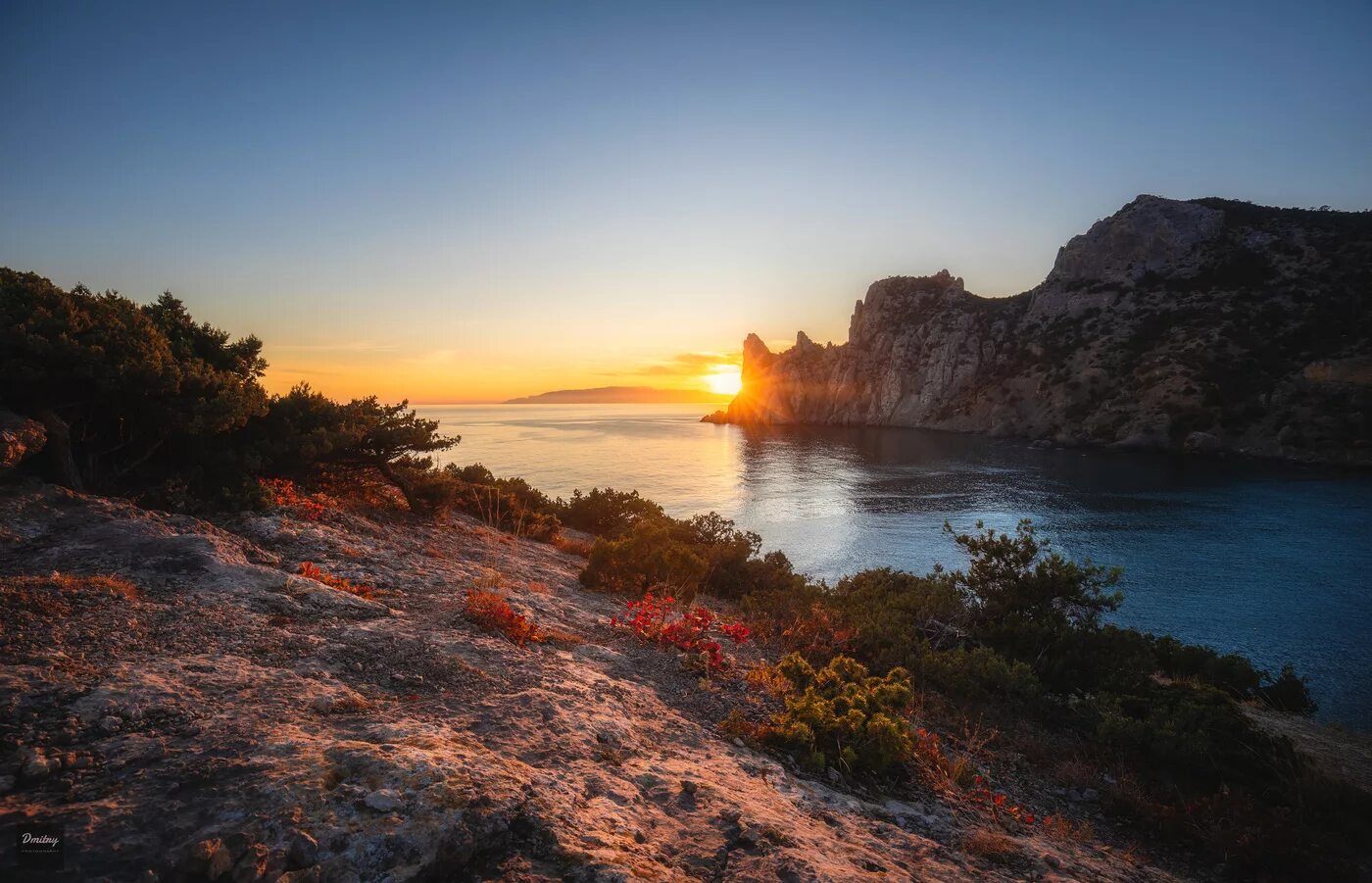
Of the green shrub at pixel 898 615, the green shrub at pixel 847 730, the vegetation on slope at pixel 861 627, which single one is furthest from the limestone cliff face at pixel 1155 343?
the green shrub at pixel 847 730

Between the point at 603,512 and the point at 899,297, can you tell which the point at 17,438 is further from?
the point at 899,297

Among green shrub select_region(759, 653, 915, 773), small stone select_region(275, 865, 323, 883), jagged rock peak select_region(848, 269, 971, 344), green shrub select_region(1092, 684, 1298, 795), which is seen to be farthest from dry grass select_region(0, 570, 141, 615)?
jagged rock peak select_region(848, 269, 971, 344)

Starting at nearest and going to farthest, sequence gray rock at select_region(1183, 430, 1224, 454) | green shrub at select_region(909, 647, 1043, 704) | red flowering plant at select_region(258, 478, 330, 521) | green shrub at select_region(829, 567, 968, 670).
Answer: red flowering plant at select_region(258, 478, 330, 521) → green shrub at select_region(909, 647, 1043, 704) → green shrub at select_region(829, 567, 968, 670) → gray rock at select_region(1183, 430, 1224, 454)

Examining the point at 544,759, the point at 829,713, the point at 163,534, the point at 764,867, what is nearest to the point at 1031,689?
the point at 829,713

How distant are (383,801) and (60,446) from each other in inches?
341

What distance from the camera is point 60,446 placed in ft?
25.5

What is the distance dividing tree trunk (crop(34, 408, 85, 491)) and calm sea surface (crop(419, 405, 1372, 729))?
23.9m

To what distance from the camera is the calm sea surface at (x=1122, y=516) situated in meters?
20.5

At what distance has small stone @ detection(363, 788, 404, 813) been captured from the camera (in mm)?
3002

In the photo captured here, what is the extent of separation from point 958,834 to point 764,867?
99.3 inches

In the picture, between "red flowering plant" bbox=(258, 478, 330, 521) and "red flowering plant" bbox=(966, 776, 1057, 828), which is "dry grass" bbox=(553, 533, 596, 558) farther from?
"red flowering plant" bbox=(966, 776, 1057, 828)

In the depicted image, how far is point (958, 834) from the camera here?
16.3 feet

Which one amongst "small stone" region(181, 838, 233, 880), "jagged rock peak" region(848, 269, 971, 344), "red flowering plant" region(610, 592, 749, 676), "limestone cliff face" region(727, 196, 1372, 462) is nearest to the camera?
"small stone" region(181, 838, 233, 880)

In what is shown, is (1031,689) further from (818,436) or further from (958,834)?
(818,436)
